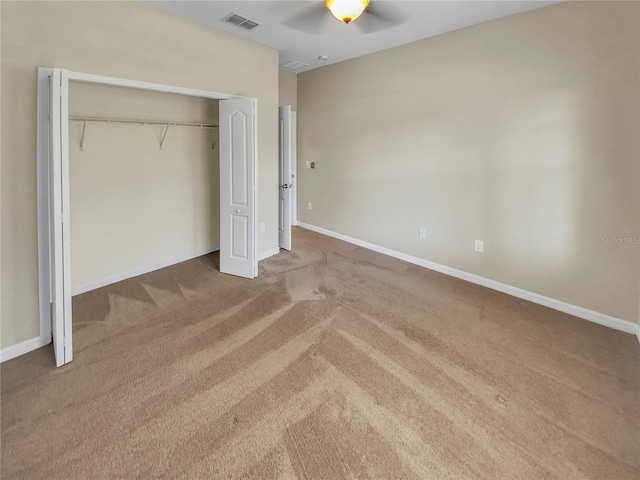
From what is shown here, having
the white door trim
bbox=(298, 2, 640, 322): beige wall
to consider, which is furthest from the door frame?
the white door trim

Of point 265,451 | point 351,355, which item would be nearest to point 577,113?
point 351,355

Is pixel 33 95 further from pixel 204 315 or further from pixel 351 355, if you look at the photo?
pixel 351 355

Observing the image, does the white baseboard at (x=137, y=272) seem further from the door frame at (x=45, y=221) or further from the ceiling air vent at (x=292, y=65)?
the ceiling air vent at (x=292, y=65)

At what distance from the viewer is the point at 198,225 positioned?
4406 mm

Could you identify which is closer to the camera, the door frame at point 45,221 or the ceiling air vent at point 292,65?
the door frame at point 45,221

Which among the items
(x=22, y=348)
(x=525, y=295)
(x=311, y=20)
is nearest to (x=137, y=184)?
(x=22, y=348)

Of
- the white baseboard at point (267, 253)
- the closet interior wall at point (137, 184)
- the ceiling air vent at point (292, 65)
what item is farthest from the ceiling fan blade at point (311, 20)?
the white baseboard at point (267, 253)

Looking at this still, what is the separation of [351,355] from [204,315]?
137 cm

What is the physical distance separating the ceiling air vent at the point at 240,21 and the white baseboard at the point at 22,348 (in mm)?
3210

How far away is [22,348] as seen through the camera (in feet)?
7.95

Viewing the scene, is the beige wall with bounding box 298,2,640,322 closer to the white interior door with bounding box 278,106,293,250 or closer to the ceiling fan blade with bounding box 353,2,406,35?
the ceiling fan blade with bounding box 353,2,406,35

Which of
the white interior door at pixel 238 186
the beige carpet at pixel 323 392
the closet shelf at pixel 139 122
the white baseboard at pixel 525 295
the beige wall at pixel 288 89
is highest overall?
the beige wall at pixel 288 89

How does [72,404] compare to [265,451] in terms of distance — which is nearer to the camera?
[265,451]

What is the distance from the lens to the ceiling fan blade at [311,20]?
10.2 feet
